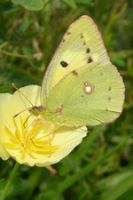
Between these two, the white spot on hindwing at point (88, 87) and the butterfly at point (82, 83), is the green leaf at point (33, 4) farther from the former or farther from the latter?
the white spot on hindwing at point (88, 87)

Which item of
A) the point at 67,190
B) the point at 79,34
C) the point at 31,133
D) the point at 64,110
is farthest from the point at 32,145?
the point at 67,190

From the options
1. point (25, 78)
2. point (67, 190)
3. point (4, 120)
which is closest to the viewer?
point (4, 120)

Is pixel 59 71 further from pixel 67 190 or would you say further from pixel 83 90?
pixel 67 190

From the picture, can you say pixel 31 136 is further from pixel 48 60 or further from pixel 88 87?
pixel 48 60

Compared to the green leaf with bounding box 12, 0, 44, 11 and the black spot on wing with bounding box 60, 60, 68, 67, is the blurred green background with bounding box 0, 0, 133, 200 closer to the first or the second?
the green leaf with bounding box 12, 0, 44, 11

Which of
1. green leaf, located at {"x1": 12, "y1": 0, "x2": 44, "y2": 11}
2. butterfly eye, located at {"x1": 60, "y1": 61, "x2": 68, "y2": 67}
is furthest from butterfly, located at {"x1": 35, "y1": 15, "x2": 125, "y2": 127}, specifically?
green leaf, located at {"x1": 12, "y1": 0, "x2": 44, "y2": 11}
